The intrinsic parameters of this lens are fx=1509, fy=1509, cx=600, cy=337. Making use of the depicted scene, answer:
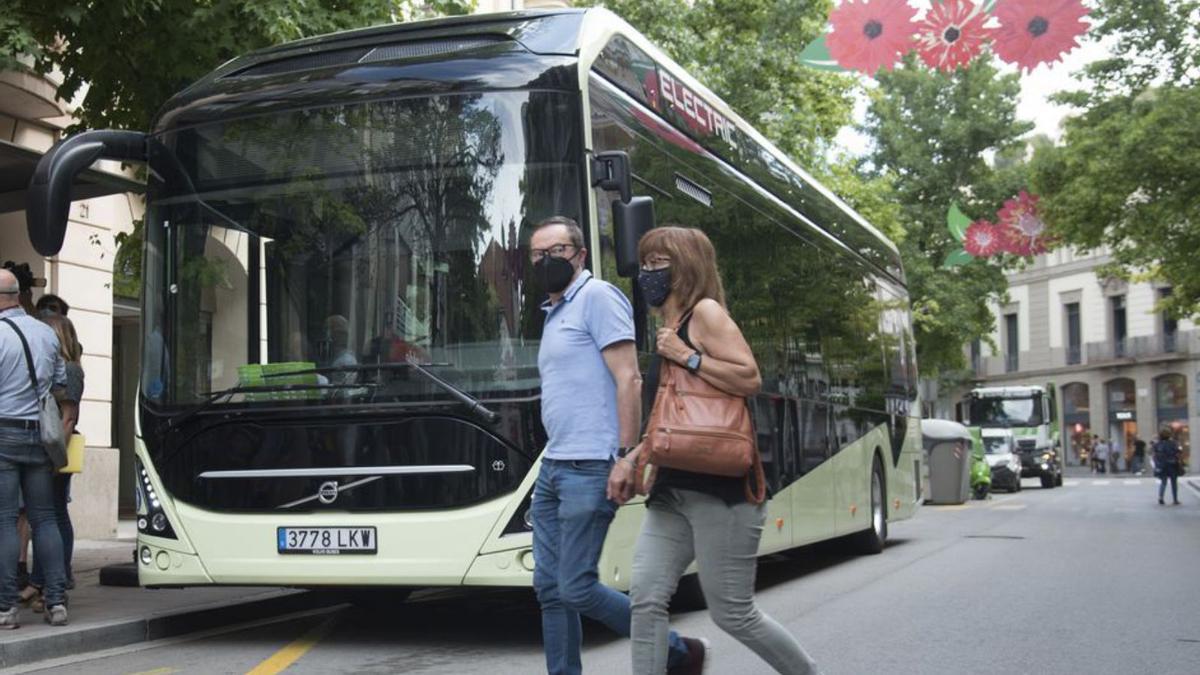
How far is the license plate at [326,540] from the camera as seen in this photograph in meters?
7.43

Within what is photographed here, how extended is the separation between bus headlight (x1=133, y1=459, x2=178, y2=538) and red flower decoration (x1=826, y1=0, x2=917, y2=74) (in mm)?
9976

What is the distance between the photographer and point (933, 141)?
5156 cm

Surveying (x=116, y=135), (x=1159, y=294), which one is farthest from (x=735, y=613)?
(x=1159, y=294)

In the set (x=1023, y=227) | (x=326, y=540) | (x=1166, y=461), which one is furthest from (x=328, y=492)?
(x=1166, y=461)

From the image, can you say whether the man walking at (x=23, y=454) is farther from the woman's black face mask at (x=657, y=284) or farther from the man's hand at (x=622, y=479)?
the woman's black face mask at (x=657, y=284)

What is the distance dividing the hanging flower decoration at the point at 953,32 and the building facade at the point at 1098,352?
45010mm

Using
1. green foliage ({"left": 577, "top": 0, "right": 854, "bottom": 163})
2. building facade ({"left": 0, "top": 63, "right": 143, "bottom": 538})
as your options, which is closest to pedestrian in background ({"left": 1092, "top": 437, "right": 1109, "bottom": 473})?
green foliage ({"left": 577, "top": 0, "right": 854, "bottom": 163})

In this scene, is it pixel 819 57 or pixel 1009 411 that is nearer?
pixel 819 57

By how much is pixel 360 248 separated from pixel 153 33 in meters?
4.42

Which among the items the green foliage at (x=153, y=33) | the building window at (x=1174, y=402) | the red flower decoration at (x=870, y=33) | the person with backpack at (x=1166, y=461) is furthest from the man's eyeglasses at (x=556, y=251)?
the building window at (x=1174, y=402)

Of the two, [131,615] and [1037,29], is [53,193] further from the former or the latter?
[1037,29]

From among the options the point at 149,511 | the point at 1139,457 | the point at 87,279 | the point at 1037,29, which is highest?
the point at 1037,29

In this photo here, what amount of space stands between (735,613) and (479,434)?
260 cm

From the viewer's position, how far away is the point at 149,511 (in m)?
7.99
